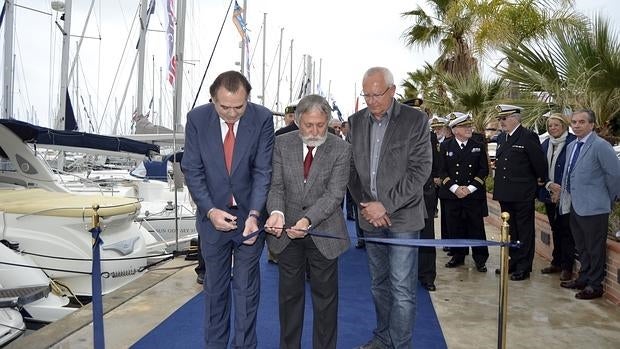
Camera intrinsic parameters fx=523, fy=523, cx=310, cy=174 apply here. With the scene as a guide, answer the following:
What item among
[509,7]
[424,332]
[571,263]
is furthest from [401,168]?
[509,7]

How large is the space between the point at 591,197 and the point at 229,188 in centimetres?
331

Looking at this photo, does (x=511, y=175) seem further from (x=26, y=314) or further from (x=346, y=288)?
(x=26, y=314)

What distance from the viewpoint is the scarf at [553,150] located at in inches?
213

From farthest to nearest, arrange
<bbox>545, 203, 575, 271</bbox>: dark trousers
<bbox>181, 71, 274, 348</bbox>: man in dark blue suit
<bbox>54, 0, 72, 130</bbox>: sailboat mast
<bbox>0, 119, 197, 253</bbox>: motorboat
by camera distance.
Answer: <bbox>54, 0, 72, 130</bbox>: sailboat mast
<bbox>0, 119, 197, 253</bbox>: motorboat
<bbox>545, 203, 575, 271</bbox>: dark trousers
<bbox>181, 71, 274, 348</bbox>: man in dark blue suit

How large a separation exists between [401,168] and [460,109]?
35.4 feet

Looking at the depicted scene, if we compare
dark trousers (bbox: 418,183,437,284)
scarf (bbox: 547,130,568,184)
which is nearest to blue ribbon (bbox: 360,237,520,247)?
dark trousers (bbox: 418,183,437,284)

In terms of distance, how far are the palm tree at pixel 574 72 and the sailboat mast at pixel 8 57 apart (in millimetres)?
9857

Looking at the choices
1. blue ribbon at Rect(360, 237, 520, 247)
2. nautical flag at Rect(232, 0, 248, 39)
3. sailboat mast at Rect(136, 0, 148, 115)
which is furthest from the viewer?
nautical flag at Rect(232, 0, 248, 39)

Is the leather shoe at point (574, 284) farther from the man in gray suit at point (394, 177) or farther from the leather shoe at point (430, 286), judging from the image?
the man in gray suit at point (394, 177)

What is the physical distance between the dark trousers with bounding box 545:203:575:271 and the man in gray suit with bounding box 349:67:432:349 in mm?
2833

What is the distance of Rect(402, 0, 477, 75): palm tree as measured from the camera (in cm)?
1495

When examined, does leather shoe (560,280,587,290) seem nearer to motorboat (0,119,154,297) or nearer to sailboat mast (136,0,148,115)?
motorboat (0,119,154,297)

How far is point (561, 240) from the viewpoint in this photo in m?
→ 5.45

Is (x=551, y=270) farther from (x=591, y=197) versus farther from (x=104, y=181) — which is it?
(x=104, y=181)
